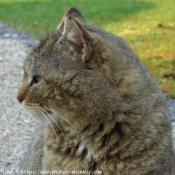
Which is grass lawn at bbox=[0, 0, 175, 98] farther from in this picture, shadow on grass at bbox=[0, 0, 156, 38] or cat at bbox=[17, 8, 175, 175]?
cat at bbox=[17, 8, 175, 175]

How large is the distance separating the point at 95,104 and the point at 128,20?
1012cm

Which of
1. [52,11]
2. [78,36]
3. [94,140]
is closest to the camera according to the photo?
[78,36]

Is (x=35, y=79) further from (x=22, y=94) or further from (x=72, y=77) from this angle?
(x=72, y=77)

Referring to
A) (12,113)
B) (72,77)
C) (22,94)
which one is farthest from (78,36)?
(12,113)

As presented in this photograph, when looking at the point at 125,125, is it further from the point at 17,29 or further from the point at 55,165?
the point at 17,29

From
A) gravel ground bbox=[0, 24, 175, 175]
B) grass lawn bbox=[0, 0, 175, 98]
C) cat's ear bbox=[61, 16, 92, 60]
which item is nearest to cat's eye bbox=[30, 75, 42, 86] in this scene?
cat's ear bbox=[61, 16, 92, 60]

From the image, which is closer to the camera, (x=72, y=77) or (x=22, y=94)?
(x=72, y=77)

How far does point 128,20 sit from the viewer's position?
13281mm

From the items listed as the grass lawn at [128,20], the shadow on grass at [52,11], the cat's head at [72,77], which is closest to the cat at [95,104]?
the cat's head at [72,77]

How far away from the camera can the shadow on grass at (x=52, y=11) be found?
1269 centimetres

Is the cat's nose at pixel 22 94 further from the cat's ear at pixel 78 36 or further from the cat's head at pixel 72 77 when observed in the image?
the cat's ear at pixel 78 36

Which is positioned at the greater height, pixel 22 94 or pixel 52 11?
pixel 22 94

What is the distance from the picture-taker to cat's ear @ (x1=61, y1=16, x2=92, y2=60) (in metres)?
3.26

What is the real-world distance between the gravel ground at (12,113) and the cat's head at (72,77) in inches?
22.7
